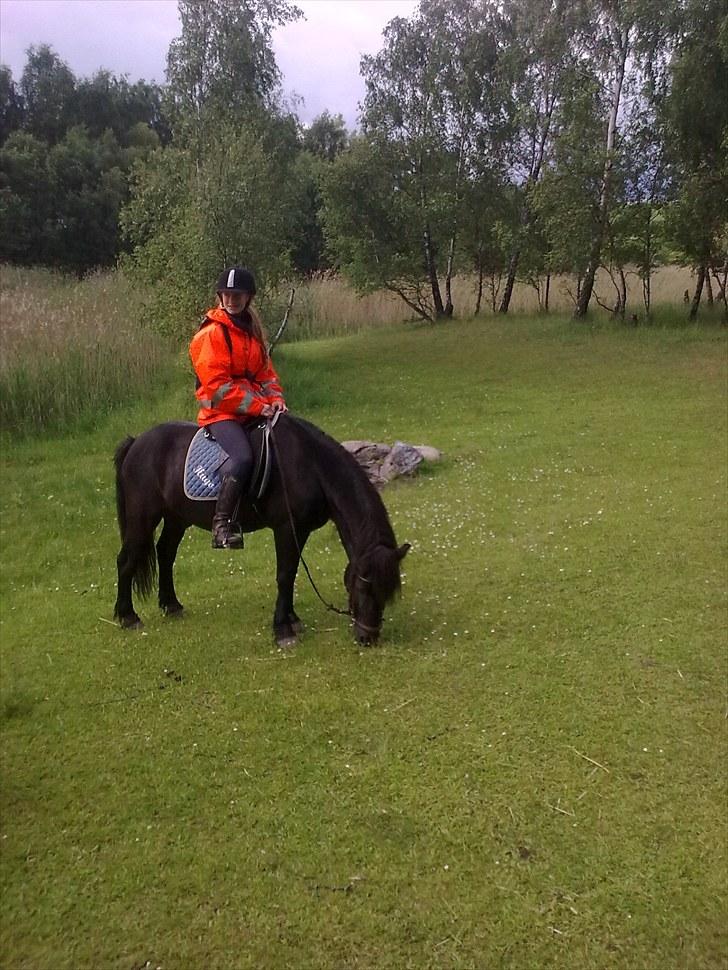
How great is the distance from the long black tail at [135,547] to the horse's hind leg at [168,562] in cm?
14

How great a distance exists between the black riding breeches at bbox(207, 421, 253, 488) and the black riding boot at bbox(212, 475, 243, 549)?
0.16ft

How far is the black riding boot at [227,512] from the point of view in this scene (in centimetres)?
443

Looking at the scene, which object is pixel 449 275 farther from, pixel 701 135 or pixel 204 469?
pixel 204 469

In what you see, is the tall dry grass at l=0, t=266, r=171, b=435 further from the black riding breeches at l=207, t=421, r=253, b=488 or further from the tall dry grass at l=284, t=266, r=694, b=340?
the tall dry grass at l=284, t=266, r=694, b=340

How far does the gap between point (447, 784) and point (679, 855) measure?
102 centimetres

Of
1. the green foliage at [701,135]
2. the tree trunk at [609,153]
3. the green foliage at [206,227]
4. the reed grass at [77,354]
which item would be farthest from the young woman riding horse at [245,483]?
the tree trunk at [609,153]

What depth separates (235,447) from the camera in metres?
4.43

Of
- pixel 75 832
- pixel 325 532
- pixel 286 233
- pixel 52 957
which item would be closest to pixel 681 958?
pixel 52 957

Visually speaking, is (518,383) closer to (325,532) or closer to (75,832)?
(325,532)

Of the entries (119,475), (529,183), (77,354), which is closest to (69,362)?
(77,354)

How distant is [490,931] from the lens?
105 inches

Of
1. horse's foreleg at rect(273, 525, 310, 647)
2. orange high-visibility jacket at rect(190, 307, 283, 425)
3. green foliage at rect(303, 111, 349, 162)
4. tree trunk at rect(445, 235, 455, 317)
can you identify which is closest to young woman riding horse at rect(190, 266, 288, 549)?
orange high-visibility jacket at rect(190, 307, 283, 425)

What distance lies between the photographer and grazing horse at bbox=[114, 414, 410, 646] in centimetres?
442

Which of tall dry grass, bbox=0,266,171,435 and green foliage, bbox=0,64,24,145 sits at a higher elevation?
green foliage, bbox=0,64,24,145
